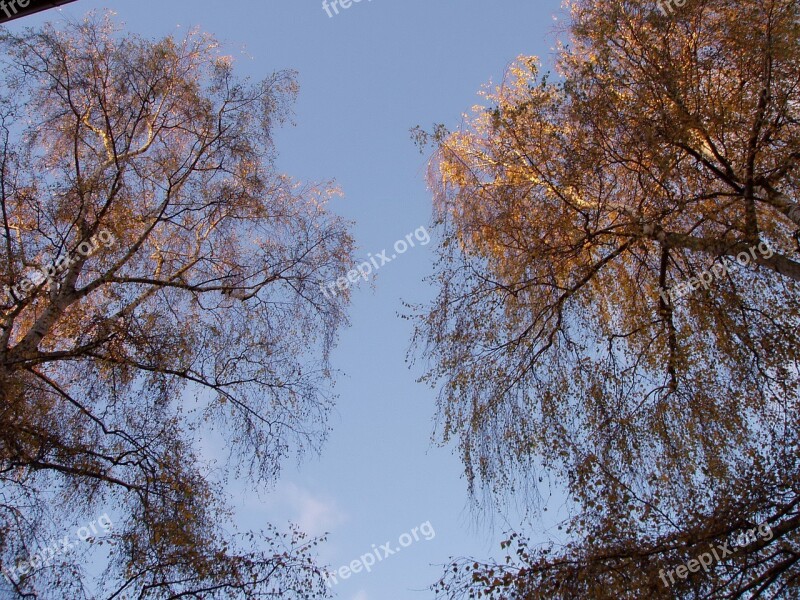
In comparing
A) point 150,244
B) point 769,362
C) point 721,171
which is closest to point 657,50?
point 721,171

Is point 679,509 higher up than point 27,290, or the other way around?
point 27,290

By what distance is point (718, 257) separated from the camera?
6.53 m

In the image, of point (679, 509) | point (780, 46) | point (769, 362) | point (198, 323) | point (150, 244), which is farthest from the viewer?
point (150, 244)

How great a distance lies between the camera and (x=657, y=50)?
759cm

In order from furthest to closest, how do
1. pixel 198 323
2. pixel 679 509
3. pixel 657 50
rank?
pixel 198 323, pixel 657 50, pixel 679 509

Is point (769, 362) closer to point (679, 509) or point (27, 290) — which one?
point (679, 509)

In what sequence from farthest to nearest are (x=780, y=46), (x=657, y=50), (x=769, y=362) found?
(x=657, y=50) → (x=780, y=46) → (x=769, y=362)

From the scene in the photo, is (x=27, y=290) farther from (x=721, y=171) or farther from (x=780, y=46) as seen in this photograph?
(x=780, y=46)

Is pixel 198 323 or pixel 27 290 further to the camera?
pixel 198 323

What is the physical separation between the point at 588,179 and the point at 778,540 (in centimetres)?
431

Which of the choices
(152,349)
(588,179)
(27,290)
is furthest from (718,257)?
(27,290)

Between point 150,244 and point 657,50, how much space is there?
25.3 ft

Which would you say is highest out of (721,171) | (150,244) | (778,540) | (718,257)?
(150,244)

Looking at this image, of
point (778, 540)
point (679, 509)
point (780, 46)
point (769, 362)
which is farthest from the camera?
point (780, 46)
